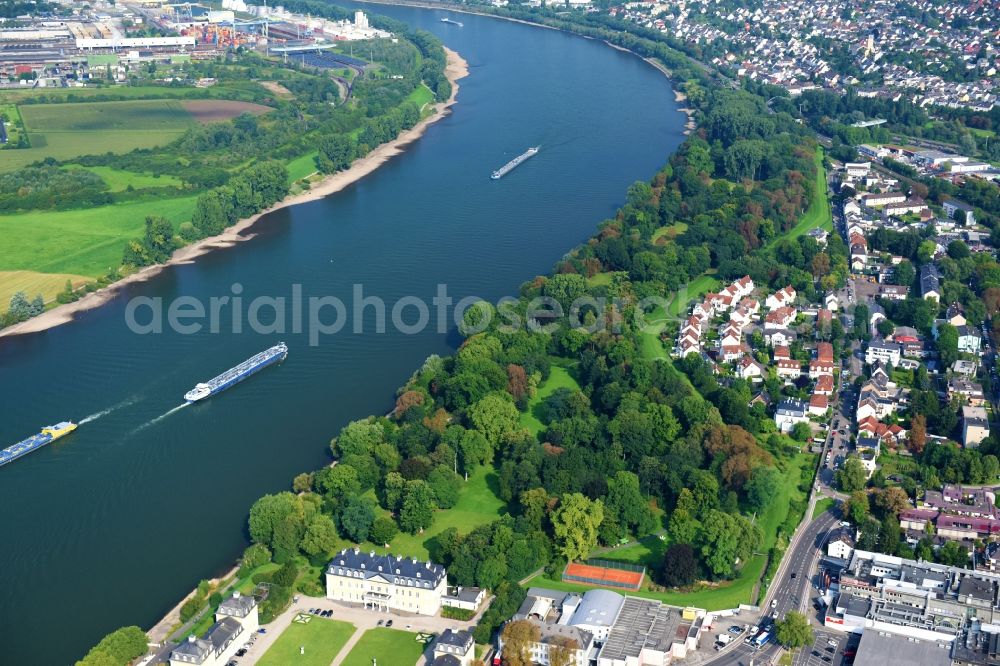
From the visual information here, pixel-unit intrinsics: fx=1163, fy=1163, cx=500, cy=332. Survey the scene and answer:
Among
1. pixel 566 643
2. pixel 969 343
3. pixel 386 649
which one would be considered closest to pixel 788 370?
pixel 969 343

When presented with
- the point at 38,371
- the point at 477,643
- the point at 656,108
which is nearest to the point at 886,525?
the point at 477,643

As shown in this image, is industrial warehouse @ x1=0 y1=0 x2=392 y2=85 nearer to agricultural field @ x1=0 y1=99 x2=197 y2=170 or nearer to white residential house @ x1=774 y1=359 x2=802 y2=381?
agricultural field @ x1=0 y1=99 x2=197 y2=170

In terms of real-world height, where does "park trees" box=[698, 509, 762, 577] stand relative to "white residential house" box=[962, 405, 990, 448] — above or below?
below

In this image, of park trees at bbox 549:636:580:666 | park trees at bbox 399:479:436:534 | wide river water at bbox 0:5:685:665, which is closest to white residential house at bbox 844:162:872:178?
wide river water at bbox 0:5:685:665

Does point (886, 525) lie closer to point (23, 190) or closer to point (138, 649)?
point (138, 649)

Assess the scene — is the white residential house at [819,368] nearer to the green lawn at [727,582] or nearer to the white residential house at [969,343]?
the white residential house at [969,343]

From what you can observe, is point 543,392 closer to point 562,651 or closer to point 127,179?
point 562,651
